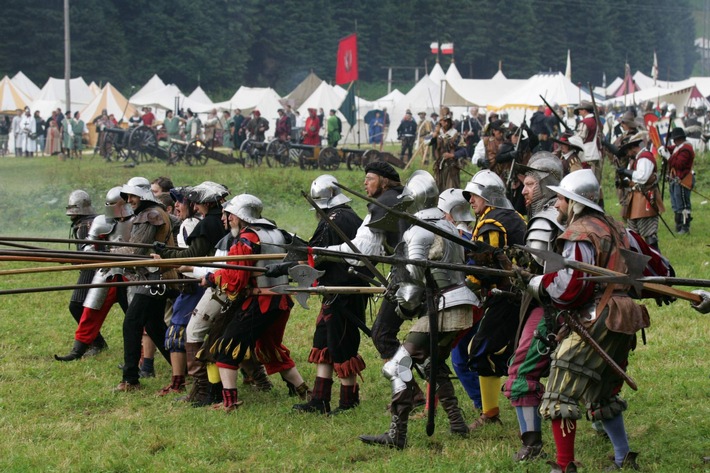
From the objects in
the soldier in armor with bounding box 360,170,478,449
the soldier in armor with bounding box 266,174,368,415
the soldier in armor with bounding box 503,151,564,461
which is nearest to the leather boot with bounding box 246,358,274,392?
the soldier in armor with bounding box 266,174,368,415

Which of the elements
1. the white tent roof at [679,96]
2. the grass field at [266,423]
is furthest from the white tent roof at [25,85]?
the grass field at [266,423]

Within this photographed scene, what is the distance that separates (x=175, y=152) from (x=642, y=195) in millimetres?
17789

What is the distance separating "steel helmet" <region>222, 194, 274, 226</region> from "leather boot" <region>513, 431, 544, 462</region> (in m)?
2.46

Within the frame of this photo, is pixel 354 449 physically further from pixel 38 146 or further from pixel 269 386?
pixel 38 146

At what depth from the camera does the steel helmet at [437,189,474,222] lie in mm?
7094

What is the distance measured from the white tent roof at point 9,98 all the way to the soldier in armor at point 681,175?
Answer: 2870 centimetres

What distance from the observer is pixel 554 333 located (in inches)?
222

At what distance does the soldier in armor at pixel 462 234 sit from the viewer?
7.10 meters

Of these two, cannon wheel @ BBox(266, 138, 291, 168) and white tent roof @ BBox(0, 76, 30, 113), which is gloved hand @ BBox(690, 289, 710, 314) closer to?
cannon wheel @ BBox(266, 138, 291, 168)

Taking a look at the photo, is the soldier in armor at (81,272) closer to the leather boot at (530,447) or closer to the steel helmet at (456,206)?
the steel helmet at (456,206)

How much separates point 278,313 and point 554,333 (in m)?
2.50

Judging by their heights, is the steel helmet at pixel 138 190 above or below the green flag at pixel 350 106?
below

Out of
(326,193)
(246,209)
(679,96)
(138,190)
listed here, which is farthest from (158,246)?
(679,96)

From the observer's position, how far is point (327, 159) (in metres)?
27.1
